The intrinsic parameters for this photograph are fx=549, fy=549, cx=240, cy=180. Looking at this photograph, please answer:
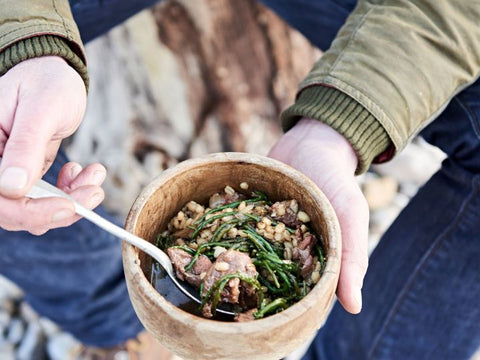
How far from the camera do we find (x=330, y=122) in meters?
1.53

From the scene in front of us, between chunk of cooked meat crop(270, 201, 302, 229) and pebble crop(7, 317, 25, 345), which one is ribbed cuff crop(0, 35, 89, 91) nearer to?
chunk of cooked meat crop(270, 201, 302, 229)

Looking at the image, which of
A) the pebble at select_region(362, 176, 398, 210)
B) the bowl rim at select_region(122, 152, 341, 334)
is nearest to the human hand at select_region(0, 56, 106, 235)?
the bowl rim at select_region(122, 152, 341, 334)

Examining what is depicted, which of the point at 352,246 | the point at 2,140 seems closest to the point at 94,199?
the point at 2,140

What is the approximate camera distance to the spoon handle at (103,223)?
1.17 metres

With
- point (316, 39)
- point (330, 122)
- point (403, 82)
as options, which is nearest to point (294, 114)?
point (330, 122)

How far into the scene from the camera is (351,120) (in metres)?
1.51

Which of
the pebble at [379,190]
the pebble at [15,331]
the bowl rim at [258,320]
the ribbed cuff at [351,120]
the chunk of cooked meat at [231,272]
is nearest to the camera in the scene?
the bowl rim at [258,320]

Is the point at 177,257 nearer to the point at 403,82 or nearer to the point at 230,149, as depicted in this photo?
the point at 403,82

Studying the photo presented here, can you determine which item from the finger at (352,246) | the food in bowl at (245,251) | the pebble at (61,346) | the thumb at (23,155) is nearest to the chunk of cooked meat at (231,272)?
the food in bowl at (245,251)

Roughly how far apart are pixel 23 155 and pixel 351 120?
85cm

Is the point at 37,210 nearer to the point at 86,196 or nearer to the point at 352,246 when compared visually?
the point at 86,196

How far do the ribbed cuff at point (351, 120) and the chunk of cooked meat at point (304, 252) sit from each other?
352 mm

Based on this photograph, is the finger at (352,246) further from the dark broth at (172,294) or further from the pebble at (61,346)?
the pebble at (61,346)

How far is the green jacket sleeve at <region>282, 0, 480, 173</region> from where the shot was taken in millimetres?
1515
